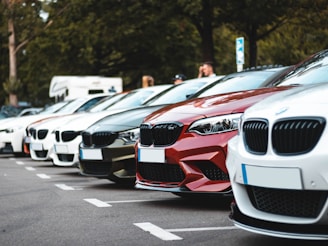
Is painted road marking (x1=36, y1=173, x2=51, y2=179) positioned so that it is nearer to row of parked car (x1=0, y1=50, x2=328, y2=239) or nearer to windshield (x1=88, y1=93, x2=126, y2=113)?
row of parked car (x1=0, y1=50, x2=328, y2=239)

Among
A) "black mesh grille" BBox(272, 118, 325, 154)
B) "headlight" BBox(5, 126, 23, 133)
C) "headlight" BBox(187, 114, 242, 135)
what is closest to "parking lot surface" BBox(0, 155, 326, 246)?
"headlight" BBox(187, 114, 242, 135)

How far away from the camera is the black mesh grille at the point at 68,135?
12398mm

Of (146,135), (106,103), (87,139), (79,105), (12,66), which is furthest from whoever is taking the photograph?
(12,66)

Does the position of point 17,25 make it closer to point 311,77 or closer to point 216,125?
point 216,125

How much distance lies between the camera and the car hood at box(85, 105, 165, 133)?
9.66 metres

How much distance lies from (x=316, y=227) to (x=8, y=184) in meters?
7.10

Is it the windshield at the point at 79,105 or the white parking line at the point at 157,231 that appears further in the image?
the windshield at the point at 79,105

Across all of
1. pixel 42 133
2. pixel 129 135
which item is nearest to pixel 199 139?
pixel 129 135

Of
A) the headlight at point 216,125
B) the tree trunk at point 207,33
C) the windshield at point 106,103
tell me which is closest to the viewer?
the headlight at point 216,125

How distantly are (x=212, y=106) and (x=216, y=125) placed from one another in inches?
10.9

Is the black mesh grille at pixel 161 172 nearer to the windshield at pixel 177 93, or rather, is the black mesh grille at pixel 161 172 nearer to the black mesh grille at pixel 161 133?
the black mesh grille at pixel 161 133

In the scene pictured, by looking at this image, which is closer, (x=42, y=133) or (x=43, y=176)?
(x=43, y=176)

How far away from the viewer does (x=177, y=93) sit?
11.4 metres

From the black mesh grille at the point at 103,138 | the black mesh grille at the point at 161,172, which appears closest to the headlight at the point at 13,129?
the black mesh grille at the point at 103,138
